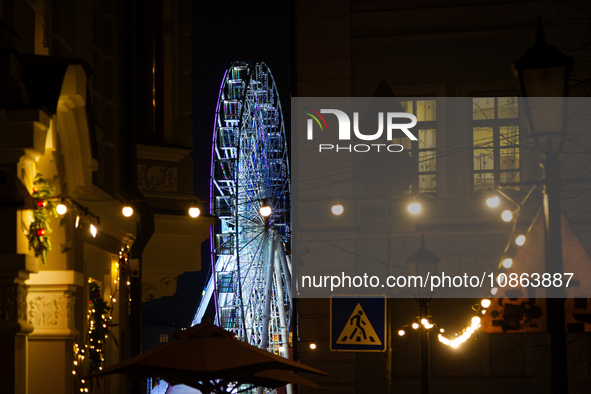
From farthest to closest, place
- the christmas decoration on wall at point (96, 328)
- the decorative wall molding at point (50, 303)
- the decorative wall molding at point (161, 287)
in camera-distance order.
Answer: the decorative wall molding at point (161, 287), the christmas decoration on wall at point (96, 328), the decorative wall molding at point (50, 303)

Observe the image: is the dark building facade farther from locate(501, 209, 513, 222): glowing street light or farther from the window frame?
locate(501, 209, 513, 222): glowing street light

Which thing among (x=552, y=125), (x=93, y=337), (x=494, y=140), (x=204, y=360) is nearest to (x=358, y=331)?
(x=93, y=337)

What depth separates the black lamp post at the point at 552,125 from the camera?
17.8 ft

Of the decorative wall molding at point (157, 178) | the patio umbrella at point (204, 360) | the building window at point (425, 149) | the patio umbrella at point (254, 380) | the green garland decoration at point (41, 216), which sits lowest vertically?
the patio umbrella at point (254, 380)

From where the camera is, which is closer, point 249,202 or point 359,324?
point 359,324

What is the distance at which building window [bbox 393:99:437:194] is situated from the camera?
17516 millimetres

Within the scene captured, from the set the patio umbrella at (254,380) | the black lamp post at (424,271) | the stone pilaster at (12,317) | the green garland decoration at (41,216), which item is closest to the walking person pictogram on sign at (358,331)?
the black lamp post at (424,271)

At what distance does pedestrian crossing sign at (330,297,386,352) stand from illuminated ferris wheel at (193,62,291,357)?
52.6ft

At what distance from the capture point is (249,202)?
29.0 meters

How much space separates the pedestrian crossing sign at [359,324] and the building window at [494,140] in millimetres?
6347

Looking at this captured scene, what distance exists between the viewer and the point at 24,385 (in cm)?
797

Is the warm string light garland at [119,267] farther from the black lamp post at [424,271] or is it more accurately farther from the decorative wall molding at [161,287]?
the black lamp post at [424,271]

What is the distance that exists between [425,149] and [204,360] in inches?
388

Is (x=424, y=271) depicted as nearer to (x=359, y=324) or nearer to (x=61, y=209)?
(x=359, y=324)
